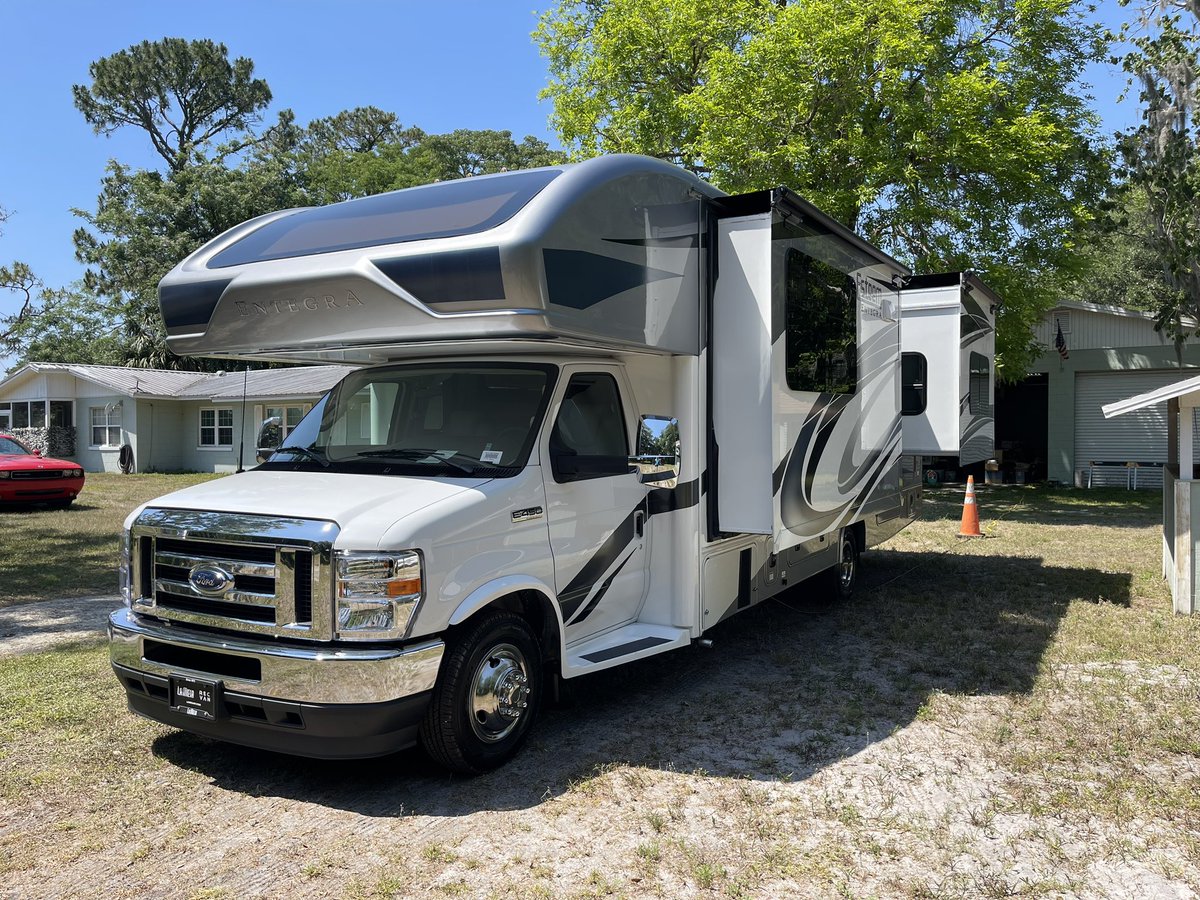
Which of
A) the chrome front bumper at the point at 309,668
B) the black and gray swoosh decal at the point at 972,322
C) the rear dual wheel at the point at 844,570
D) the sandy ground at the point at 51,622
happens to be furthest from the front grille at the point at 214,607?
the black and gray swoosh decal at the point at 972,322

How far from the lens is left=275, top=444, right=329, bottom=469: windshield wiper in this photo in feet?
17.3

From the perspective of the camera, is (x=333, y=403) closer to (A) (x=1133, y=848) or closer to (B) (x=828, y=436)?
(B) (x=828, y=436)

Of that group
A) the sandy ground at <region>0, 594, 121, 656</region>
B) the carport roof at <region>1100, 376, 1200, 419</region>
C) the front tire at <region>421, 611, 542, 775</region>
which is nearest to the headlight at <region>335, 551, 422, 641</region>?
the front tire at <region>421, 611, 542, 775</region>

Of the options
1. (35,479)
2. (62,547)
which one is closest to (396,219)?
(62,547)

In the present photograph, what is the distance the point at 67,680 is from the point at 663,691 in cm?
399

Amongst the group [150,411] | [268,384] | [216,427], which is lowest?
[216,427]

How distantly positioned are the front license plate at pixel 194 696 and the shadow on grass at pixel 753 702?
48 centimetres

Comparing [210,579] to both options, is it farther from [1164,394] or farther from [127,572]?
[1164,394]

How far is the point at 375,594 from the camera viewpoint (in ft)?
13.5

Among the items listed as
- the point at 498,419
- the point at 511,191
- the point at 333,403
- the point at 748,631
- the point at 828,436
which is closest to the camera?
the point at 511,191

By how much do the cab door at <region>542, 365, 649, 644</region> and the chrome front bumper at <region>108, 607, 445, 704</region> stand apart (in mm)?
1037

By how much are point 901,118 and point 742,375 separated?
1222 centimetres

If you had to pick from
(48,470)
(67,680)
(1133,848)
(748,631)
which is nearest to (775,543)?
(748,631)

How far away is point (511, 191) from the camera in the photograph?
4.74 m
